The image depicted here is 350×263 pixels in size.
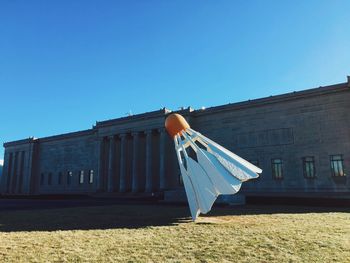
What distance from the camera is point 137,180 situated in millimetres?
48594

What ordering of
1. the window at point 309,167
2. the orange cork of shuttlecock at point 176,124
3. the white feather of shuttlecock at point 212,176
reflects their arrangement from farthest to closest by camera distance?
the window at point 309,167
the orange cork of shuttlecock at point 176,124
the white feather of shuttlecock at point 212,176

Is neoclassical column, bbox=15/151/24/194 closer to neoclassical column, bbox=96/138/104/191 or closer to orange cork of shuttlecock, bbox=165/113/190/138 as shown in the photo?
neoclassical column, bbox=96/138/104/191

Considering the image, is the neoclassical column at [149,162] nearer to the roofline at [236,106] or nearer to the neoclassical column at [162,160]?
the neoclassical column at [162,160]

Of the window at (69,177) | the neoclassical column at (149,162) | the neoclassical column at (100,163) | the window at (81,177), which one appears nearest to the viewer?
the neoclassical column at (149,162)

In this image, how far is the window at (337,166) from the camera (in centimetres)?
3353

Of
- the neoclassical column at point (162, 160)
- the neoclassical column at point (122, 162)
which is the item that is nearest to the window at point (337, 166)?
the neoclassical column at point (162, 160)

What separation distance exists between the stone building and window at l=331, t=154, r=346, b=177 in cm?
9

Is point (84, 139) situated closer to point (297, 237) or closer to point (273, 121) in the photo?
point (273, 121)

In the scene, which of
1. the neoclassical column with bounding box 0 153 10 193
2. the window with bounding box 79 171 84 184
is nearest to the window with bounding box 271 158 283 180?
the window with bounding box 79 171 84 184

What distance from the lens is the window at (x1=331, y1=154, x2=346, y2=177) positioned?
33.5 m

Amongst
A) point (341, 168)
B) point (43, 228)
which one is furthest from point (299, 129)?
point (43, 228)

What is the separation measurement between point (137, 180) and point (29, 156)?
107 feet

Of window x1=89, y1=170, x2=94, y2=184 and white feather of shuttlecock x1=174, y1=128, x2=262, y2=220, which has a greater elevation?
window x1=89, y1=170, x2=94, y2=184

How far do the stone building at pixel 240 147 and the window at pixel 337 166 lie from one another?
95mm
